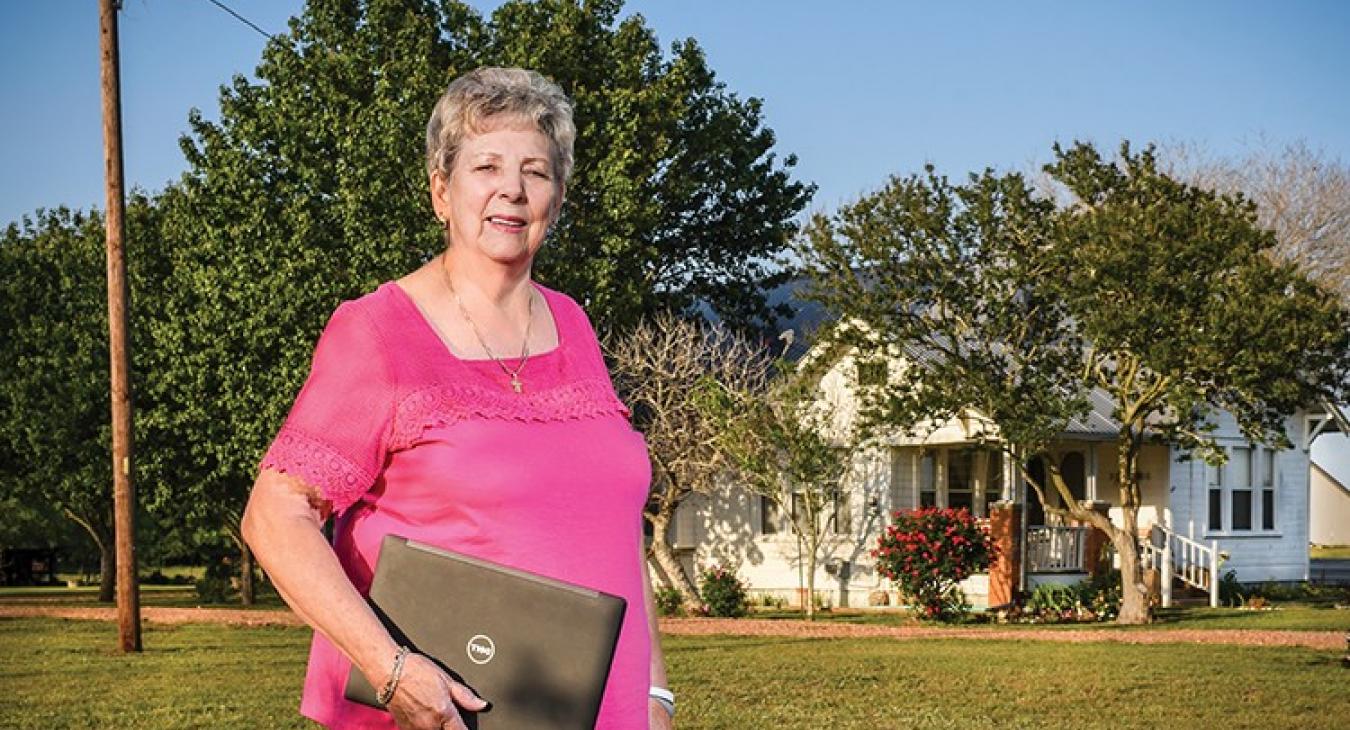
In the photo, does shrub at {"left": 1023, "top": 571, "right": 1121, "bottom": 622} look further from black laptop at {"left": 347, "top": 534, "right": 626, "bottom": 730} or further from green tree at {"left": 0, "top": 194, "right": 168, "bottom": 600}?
black laptop at {"left": 347, "top": 534, "right": 626, "bottom": 730}

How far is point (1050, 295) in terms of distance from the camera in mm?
22844

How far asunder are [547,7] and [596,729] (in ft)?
84.8

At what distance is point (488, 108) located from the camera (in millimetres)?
2633

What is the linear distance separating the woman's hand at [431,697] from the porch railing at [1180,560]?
80.1 ft

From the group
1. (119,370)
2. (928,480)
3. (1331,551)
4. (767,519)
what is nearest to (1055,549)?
(928,480)

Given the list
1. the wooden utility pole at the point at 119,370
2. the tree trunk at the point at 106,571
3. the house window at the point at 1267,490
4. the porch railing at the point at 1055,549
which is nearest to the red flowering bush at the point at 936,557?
the porch railing at the point at 1055,549

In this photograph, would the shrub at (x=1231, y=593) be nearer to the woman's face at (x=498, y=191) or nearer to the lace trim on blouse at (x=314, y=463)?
the woman's face at (x=498, y=191)

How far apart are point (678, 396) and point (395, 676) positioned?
23.5 m

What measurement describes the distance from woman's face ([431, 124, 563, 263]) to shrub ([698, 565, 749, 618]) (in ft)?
75.3

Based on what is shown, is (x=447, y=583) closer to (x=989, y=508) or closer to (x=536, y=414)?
(x=536, y=414)

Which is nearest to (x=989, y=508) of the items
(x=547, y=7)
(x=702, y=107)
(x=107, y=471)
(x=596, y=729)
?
(x=702, y=107)

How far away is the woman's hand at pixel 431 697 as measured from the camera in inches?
87.4

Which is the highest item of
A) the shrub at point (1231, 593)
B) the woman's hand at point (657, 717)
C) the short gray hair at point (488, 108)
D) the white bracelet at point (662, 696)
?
the short gray hair at point (488, 108)

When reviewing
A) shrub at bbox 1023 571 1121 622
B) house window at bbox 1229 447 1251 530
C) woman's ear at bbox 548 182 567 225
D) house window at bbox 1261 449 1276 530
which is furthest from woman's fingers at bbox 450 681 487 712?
house window at bbox 1261 449 1276 530
